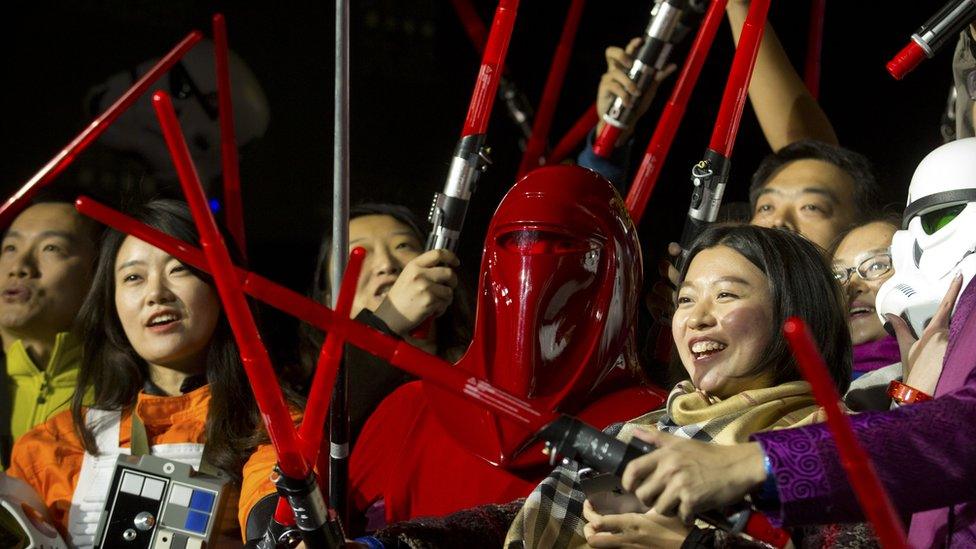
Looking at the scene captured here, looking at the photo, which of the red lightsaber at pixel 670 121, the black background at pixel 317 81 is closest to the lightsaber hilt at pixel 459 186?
the red lightsaber at pixel 670 121

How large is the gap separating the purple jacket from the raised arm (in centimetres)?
133

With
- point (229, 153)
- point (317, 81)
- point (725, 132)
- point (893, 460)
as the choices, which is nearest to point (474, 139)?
point (725, 132)

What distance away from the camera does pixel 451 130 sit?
3453mm

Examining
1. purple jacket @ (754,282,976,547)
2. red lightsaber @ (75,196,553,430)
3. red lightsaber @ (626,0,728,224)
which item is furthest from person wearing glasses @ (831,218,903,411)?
red lightsaber @ (75,196,553,430)

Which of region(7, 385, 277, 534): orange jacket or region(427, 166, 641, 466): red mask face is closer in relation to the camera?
region(427, 166, 641, 466): red mask face

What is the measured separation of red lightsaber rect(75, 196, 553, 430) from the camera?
1.39 m

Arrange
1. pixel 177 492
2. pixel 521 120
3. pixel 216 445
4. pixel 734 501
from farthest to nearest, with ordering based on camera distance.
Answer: pixel 521 120 → pixel 216 445 → pixel 177 492 → pixel 734 501

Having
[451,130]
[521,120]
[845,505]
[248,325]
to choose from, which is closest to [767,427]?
[845,505]

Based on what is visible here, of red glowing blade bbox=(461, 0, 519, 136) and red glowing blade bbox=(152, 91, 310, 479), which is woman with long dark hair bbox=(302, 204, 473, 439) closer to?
red glowing blade bbox=(461, 0, 519, 136)

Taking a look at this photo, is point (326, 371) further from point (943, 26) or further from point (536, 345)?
point (943, 26)

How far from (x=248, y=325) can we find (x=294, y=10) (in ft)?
7.61

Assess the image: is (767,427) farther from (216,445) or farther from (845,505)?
(216,445)

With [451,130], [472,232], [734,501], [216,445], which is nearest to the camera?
[734,501]

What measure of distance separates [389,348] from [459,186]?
2.28 feet
